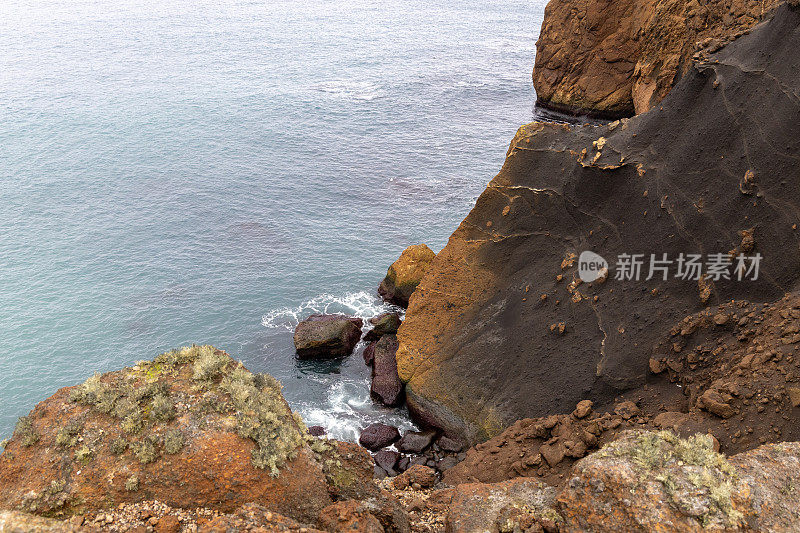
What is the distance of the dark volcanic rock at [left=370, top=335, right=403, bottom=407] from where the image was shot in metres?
34.8

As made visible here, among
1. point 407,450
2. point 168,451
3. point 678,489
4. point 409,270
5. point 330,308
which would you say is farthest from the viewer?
point 330,308

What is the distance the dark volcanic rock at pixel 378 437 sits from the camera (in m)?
31.7

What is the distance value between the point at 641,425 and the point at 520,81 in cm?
9304

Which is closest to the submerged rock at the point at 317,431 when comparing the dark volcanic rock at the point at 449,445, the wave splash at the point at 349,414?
the wave splash at the point at 349,414

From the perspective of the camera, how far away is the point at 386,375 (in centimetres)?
3572

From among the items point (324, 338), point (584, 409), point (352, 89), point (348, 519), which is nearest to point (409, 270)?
point (324, 338)

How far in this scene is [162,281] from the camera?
48.0 m

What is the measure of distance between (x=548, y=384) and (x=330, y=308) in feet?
71.2

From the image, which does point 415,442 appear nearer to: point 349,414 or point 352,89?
point 349,414

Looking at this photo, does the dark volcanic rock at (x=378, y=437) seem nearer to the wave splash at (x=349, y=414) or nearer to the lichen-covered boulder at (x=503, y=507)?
the wave splash at (x=349, y=414)

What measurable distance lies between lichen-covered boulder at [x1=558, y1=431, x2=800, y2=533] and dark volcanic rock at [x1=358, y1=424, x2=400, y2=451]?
61.0ft

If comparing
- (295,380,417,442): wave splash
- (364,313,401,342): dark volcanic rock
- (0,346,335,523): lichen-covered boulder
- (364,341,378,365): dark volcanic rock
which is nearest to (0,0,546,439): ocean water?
(295,380,417,442): wave splash

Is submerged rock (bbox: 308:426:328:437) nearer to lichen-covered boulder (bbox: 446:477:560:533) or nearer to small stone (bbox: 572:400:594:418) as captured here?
small stone (bbox: 572:400:594:418)

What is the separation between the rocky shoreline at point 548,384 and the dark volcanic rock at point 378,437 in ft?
0.49
